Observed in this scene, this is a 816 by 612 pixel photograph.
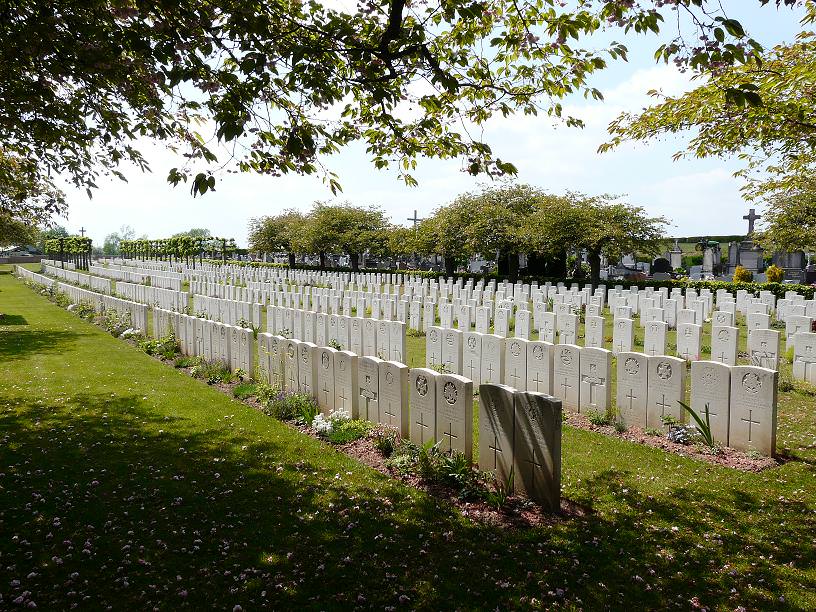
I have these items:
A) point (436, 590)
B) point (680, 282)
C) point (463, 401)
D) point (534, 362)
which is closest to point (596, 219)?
point (680, 282)

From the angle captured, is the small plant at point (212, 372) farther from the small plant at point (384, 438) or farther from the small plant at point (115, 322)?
the small plant at point (115, 322)

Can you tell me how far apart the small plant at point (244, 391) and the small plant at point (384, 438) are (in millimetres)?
2988

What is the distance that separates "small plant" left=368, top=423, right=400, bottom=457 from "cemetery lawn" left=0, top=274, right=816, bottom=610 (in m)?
0.44

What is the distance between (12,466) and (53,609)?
122 inches

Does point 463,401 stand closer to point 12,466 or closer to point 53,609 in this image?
point 53,609

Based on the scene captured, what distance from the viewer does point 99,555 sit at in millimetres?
4043

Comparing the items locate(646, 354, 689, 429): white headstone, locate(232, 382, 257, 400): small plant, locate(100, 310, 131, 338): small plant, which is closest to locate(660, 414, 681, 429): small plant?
locate(646, 354, 689, 429): white headstone

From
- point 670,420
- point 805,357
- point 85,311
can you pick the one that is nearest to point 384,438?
point 670,420

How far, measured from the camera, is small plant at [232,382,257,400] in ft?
29.7

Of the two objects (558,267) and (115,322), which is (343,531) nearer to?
(115,322)

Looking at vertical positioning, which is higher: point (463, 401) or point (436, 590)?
point (463, 401)

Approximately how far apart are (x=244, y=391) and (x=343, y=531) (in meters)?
5.19

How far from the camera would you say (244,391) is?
912cm

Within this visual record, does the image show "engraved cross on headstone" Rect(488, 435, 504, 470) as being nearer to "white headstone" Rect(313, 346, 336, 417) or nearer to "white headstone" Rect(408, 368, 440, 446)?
"white headstone" Rect(408, 368, 440, 446)
